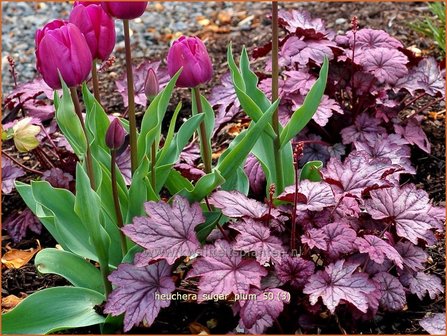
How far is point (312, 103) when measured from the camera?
7.23 ft

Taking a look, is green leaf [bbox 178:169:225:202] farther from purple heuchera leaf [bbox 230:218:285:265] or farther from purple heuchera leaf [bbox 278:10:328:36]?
purple heuchera leaf [bbox 278:10:328:36]

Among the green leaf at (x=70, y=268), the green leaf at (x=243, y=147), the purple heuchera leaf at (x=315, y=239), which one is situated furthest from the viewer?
the green leaf at (x=70, y=268)

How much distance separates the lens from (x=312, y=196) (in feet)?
6.89

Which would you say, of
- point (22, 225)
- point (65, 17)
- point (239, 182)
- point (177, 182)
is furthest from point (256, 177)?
point (65, 17)

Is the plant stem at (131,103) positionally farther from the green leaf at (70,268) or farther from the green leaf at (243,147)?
the green leaf at (70,268)

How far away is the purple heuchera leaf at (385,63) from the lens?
2732 millimetres

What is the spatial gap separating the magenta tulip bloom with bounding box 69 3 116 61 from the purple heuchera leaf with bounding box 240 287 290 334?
72cm

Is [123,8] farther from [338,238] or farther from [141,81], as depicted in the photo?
[141,81]

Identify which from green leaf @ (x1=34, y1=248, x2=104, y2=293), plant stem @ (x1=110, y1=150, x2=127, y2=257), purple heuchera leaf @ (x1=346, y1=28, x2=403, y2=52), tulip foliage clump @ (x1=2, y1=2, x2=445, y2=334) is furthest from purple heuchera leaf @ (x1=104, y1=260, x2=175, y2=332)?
purple heuchera leaf @ (x1=346, y1=28, x2=403, y2=52)

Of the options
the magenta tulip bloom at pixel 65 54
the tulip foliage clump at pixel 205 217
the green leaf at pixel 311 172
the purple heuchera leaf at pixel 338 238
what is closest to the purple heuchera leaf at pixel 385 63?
the tulip foliage clump at pixel 205 217

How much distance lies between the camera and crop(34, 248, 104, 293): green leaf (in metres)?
2.19

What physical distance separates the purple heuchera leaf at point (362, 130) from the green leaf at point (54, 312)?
3.44ft

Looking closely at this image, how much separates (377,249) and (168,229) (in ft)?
1.74

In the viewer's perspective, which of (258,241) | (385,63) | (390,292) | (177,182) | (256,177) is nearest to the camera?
(258,241)
